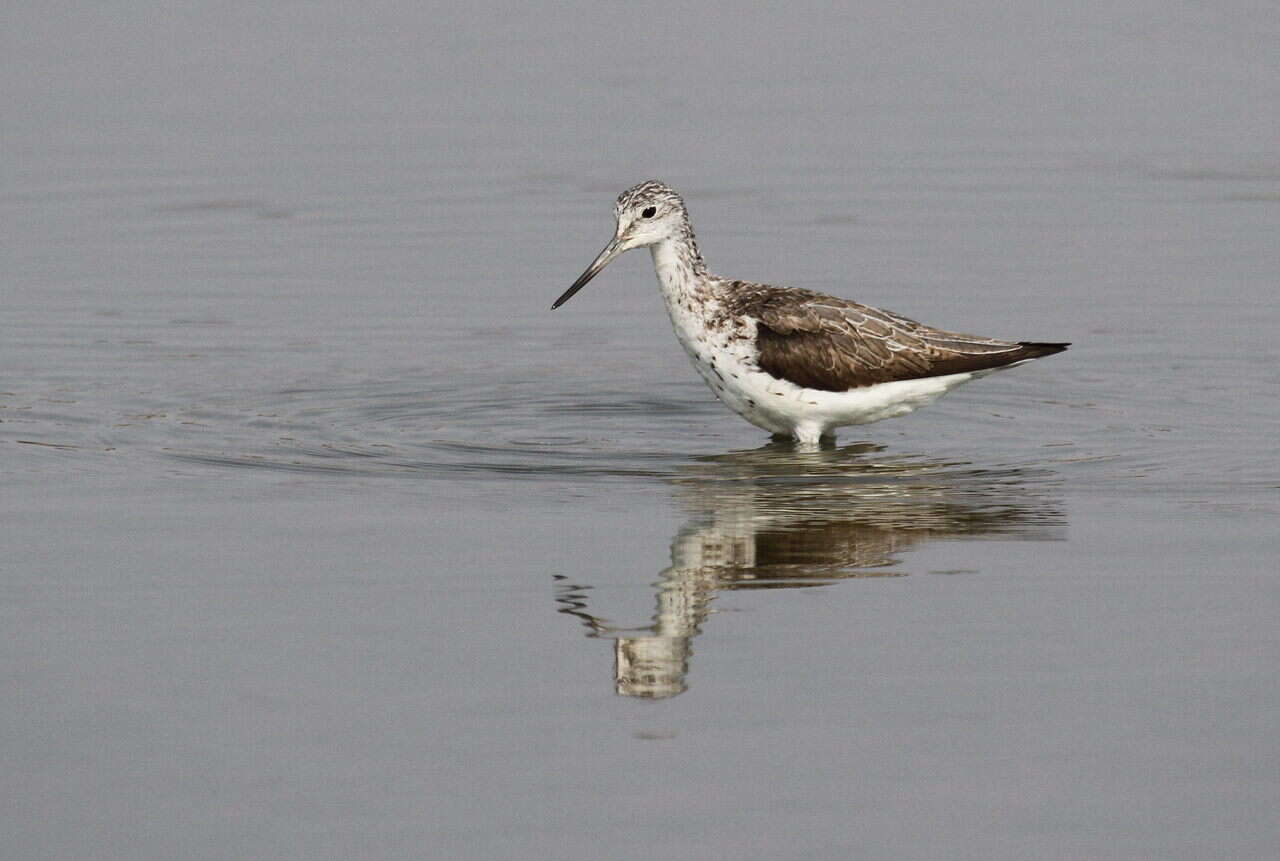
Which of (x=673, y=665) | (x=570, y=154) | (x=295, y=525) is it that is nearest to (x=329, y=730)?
(x=673, y=665)

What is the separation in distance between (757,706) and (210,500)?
14.5ft

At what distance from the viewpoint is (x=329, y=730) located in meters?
7.94

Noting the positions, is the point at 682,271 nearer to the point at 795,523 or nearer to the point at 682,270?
the point at 682,270

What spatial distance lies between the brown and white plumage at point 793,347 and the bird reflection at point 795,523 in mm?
329

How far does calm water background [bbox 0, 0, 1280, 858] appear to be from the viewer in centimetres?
752

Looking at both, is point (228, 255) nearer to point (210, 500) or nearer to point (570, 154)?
point (570, 154)

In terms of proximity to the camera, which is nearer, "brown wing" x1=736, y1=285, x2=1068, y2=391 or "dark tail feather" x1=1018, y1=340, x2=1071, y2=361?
"brown wing" x1=736, y1=285, x2=1068, y2=391

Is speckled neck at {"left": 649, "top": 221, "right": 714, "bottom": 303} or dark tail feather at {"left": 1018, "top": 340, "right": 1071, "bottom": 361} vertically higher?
speckled neck at {"left": 649, "top": 221, "right": 714, "bottom": 303}

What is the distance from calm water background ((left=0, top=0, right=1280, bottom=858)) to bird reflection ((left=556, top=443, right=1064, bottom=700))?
5 cm

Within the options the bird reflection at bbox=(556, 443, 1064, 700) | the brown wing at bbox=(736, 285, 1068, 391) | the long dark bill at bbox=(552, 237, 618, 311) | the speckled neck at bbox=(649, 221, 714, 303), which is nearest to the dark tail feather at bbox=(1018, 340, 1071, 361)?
the brown wing at bbox=(736, 285, 1068, 391)

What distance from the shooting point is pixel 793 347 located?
1362 centimetres

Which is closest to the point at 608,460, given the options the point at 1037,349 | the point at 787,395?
the point at 787,395

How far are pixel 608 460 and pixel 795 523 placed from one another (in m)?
1.85

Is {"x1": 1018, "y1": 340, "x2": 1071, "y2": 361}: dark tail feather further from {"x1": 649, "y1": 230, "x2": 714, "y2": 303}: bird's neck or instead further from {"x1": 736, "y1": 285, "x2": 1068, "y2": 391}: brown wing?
{"x1": 649, "y1": 230, "x2": 714, "y2": 303}: bird's neck
